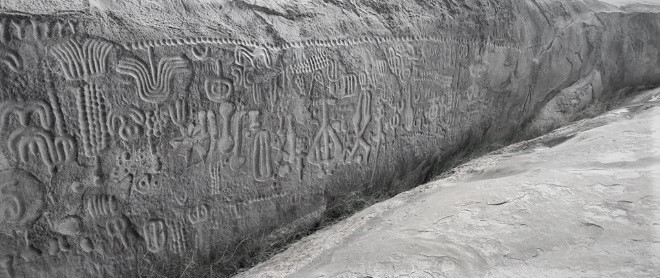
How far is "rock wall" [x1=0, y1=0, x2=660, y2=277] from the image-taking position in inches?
74.8

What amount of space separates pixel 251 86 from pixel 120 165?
65 cm

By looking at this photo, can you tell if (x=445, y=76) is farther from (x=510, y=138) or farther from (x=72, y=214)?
Answer: (x=72, y=214)

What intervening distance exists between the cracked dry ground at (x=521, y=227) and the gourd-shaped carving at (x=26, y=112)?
1.02m

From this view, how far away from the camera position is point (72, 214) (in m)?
1.99

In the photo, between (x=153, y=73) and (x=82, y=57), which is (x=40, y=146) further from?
(x=153, y=73)

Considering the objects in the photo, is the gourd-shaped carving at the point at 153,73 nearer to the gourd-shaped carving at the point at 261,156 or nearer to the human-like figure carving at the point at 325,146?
the gourd-shaped carving at the point at 261,156

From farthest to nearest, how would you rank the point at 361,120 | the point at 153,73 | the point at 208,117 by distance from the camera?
the point at 361,120, the point at 208,117, the point at 153,73

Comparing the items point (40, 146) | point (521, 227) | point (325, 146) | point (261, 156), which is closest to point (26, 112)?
point (40, 146)

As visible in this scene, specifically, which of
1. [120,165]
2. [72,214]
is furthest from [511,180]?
[72,214]

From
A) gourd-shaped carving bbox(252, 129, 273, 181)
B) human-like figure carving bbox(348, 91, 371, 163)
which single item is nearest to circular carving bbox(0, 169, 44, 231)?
gourd-shaped carving bbox(252, 129, 273, 181)

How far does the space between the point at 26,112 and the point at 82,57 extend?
275mm

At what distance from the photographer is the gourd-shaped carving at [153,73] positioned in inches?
80.1

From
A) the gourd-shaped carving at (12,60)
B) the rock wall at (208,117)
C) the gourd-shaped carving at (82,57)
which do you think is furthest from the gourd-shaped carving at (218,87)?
the gourd-shaped carving at (12,60)

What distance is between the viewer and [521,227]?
200 centimetres
